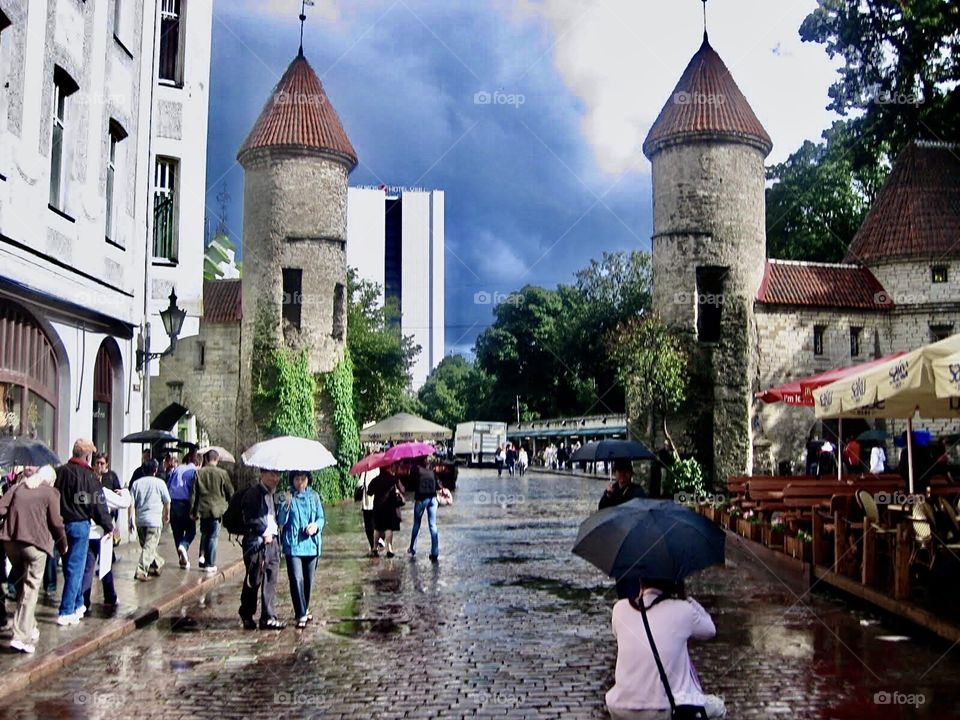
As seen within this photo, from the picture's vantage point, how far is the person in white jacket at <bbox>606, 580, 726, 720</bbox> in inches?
181

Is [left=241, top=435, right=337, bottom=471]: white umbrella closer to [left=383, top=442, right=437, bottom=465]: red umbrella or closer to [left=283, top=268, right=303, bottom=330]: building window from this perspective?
[left=383, top=442, right=437, bottom=465]: red umbrella

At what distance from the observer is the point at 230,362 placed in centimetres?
3638

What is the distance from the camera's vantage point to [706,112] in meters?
35.1

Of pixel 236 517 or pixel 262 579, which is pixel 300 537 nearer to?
pixel 262 579

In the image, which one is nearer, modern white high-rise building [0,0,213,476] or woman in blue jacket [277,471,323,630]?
woman in blue jacket [277,471,323,630]

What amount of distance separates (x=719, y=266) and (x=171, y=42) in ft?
65.6

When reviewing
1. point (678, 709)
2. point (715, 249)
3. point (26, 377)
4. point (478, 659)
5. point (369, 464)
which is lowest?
point (478, 659)

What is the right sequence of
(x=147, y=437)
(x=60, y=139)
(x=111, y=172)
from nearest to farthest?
(x=60, y=139) < (x=147, y=437) < (x=111, y=172)

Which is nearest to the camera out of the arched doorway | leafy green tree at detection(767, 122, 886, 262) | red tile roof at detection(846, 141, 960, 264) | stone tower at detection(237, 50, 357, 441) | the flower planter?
the flower planter

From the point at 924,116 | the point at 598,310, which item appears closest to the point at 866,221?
the point at 924,116

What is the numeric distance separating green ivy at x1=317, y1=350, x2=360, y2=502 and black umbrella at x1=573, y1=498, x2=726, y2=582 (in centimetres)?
2868

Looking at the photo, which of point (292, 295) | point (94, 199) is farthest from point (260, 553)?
point (292, 295)

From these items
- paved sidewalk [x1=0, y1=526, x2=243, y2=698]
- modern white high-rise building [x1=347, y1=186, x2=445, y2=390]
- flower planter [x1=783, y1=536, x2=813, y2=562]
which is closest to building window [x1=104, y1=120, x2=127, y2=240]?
paved sidewalk [x1=0, y1=526, x2=243, y2=698]

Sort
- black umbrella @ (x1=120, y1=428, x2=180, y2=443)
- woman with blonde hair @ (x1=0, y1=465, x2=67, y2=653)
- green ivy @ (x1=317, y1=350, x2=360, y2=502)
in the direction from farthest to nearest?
green ivy @ (x1=317, y1=350, x2=360, y2=502), black umbrella @ (x1=120, y1=428, x2=180, y2=443), woman with blonde hair @ (x1=0, y1=465, x2=67, y2=653)
